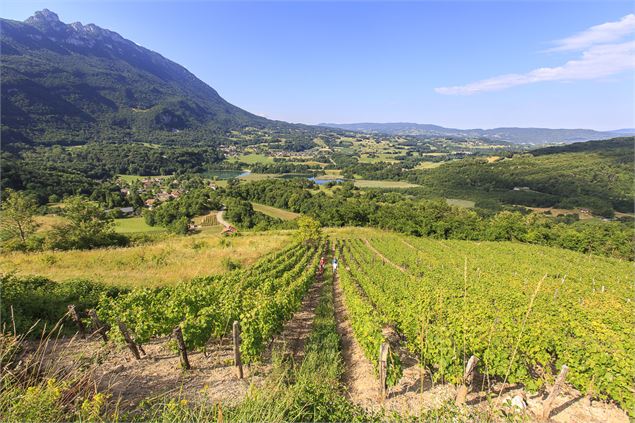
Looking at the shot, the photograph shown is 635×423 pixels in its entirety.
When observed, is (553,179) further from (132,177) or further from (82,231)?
(132,177)

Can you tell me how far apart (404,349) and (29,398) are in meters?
9.19

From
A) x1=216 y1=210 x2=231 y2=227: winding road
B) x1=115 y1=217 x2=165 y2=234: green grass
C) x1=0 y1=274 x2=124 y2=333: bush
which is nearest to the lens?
x1=0 y1=274 x2=124 y2=333: bush

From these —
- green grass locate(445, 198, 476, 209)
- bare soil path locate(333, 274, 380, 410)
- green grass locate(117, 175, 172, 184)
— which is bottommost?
A: green grass locate(445, 198, 476, 209)

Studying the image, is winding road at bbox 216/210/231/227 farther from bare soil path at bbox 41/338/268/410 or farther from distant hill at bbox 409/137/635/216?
distant hill at bbox 409/137/635/216

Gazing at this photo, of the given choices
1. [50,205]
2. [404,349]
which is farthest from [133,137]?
[404,349]

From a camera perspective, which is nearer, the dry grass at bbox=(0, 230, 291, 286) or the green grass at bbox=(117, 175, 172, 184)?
the dry grass at bbox=(0, 230, 291, 286)

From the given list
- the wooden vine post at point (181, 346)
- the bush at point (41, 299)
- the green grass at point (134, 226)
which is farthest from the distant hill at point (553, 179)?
the bush at point (41, 299)

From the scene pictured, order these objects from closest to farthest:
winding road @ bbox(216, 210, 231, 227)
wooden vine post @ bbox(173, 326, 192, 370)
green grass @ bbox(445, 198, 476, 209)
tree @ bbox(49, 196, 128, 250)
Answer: wooden vine post @ bbox(173, 326, 192, 370) < tree @ bbox(49, 196, 128, 250) < winding road @ bbox(216, 210, 231, 227) < green grass @ bbox(445, 198, 476, 209)

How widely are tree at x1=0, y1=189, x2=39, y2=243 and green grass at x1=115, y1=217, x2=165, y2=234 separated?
2922 centimetres

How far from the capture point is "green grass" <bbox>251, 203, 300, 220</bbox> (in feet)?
257

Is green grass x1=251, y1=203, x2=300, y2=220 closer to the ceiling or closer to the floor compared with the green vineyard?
closer to the floor

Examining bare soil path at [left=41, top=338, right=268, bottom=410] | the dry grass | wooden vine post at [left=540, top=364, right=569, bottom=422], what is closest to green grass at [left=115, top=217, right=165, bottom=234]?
the dry grass

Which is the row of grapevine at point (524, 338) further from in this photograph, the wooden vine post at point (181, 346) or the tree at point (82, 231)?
the tree at point (82, 231)

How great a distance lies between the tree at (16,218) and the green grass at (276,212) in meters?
53.5
